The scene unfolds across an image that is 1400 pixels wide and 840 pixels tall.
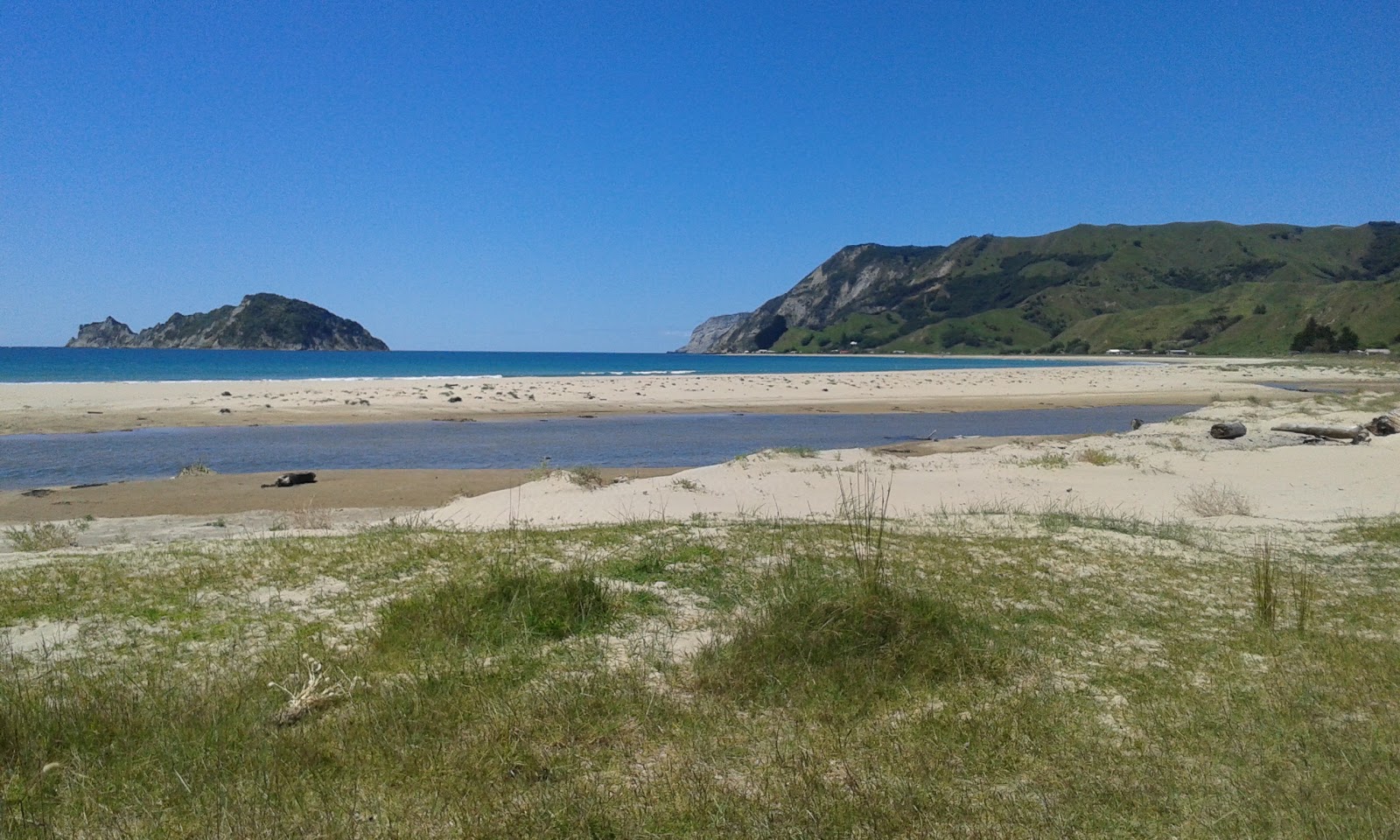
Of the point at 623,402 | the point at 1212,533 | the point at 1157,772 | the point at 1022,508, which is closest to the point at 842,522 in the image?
the point at 1022,508

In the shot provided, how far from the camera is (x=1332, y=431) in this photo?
72.2ft

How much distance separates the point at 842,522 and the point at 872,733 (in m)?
6.93

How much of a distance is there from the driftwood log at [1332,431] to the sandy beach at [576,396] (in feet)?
63.9

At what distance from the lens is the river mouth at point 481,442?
71.7ft

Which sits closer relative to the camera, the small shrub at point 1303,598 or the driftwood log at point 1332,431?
the small shrub at point 1303,598

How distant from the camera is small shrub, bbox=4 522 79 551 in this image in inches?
425

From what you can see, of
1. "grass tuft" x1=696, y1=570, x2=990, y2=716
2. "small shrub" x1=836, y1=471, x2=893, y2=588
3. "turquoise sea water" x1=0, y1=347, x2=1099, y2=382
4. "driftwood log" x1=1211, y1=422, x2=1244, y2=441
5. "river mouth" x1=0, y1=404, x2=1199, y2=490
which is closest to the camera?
"grass tuft" x1=696, y1=570, x2=990, y2=716

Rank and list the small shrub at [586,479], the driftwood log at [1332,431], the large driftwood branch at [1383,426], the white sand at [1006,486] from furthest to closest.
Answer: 1. the large driftwood branch at [1383,426]
2. the driftwood log at [1332,431]
3. the small shrub at [586,479]
4. the white sand at [1006,486]

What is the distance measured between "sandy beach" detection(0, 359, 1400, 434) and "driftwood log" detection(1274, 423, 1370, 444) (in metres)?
19.5

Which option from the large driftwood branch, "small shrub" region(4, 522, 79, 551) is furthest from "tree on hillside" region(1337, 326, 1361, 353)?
"small shrub" region(4, 522, 79, 551)

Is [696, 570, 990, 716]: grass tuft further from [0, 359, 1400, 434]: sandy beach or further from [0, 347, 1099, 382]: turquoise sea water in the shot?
[0, 347, 1099, 382]: turquoise sea water

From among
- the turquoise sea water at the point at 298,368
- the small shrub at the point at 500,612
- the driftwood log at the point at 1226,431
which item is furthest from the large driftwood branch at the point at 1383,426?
the turquoise sea water at the point at 298,368

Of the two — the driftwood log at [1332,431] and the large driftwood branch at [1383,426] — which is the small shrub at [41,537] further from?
the large driftwood branch at [1383,426]

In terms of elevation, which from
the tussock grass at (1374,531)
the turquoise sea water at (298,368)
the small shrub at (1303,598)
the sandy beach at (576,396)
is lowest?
the tussock grass at (1374,531)
